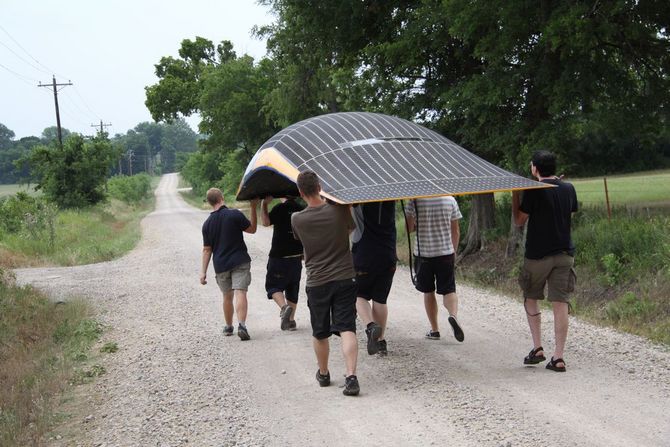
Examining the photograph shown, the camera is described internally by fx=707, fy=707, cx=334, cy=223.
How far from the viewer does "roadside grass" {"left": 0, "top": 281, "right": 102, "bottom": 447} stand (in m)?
6.19

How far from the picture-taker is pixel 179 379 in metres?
7.31

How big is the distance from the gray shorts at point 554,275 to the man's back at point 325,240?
5.76 feet

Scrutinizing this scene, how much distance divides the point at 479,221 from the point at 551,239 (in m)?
10.3

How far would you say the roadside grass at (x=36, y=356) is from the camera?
619 cm

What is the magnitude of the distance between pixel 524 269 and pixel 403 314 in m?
3.53

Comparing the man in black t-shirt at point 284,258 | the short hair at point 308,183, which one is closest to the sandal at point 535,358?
the short hair at point 308,183

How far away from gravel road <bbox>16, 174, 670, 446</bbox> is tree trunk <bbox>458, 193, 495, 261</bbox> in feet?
20.4

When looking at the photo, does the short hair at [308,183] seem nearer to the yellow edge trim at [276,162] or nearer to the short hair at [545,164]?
the yellow edge trim at [276,162]

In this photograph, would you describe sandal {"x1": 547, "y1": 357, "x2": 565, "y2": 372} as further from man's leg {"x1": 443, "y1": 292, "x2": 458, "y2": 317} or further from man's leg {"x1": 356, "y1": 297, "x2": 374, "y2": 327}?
man's leg {"x1": 356, "y1": 297, "x2": 374, "y2": 327}

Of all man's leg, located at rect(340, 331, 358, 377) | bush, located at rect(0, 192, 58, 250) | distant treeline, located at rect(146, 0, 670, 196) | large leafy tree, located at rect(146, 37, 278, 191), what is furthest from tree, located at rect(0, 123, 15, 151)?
man's leg, located at rect(340, 331, 358, 377)

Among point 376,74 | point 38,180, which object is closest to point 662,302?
point 376,74

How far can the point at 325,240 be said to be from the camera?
6285mm

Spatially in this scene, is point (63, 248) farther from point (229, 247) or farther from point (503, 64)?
point (229, 247)

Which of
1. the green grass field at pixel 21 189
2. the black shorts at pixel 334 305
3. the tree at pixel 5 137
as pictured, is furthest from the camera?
the tree at pixel 5 137
